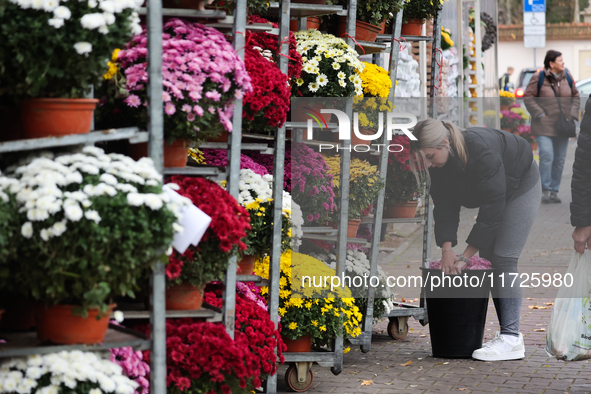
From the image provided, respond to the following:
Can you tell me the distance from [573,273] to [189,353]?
2.49 m

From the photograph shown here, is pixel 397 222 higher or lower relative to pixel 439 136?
lower

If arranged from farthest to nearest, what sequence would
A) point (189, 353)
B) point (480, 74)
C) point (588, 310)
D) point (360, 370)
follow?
point (480, 74) → point (360, 370) → point (588, 310) → point (189, 353)

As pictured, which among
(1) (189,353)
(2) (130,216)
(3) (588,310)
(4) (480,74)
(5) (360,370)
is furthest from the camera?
Result: (4) (480,74)

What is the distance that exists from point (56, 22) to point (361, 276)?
351 centimetres

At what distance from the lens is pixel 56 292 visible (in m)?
2.73

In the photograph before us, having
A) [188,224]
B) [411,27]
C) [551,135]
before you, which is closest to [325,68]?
[411,27]

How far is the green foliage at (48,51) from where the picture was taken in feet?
8.65

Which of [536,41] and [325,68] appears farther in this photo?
[536,41]

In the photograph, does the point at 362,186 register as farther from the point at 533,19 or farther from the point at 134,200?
the point at 533,19

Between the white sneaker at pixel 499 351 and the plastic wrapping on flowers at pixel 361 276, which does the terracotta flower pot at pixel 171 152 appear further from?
the white sneaker at pixel 499 351

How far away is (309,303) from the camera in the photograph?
504 centimetres

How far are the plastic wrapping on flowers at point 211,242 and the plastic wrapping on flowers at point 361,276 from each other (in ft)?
6.67

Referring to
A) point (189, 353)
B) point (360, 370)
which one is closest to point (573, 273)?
point (360, 370)

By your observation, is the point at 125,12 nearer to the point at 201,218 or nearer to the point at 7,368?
the point at 201,218
